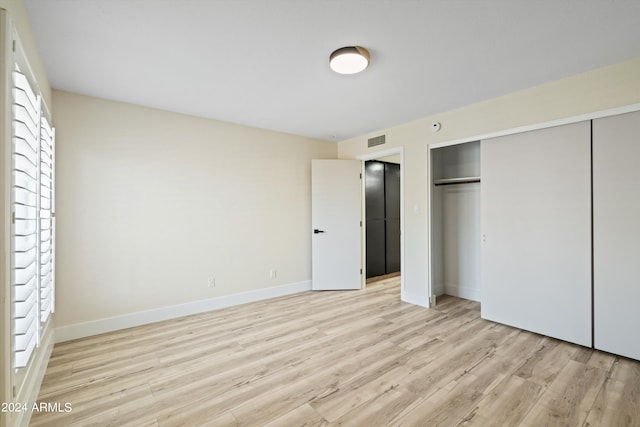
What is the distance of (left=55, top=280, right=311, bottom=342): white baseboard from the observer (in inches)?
113

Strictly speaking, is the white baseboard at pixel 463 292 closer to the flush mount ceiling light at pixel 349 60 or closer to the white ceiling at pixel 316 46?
the white ceiling at pixel 316 46

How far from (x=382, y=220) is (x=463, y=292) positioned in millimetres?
1895

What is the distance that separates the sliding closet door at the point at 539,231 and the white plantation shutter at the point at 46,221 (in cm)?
417

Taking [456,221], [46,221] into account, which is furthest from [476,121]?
[46,221]

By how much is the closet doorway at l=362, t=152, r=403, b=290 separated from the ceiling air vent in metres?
0.52

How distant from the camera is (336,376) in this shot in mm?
2191

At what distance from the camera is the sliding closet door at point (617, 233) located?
92.7 inches

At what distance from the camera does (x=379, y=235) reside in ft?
17.8

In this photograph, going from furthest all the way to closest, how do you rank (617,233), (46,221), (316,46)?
1. (617,233)
2. (46,221)
3. (316,46)

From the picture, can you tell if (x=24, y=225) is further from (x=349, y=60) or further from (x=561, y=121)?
(x=561, y=121)

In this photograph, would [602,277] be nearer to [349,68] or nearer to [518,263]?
Result: [518,263]

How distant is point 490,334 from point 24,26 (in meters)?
4.51

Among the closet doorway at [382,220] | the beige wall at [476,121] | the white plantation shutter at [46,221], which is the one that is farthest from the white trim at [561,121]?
the white plantation shutter at [46,221]

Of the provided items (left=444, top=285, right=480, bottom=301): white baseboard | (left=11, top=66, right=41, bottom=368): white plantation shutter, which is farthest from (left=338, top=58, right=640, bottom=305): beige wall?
(left=11, top=66, right=41, bottom=368): white plantation shutter
